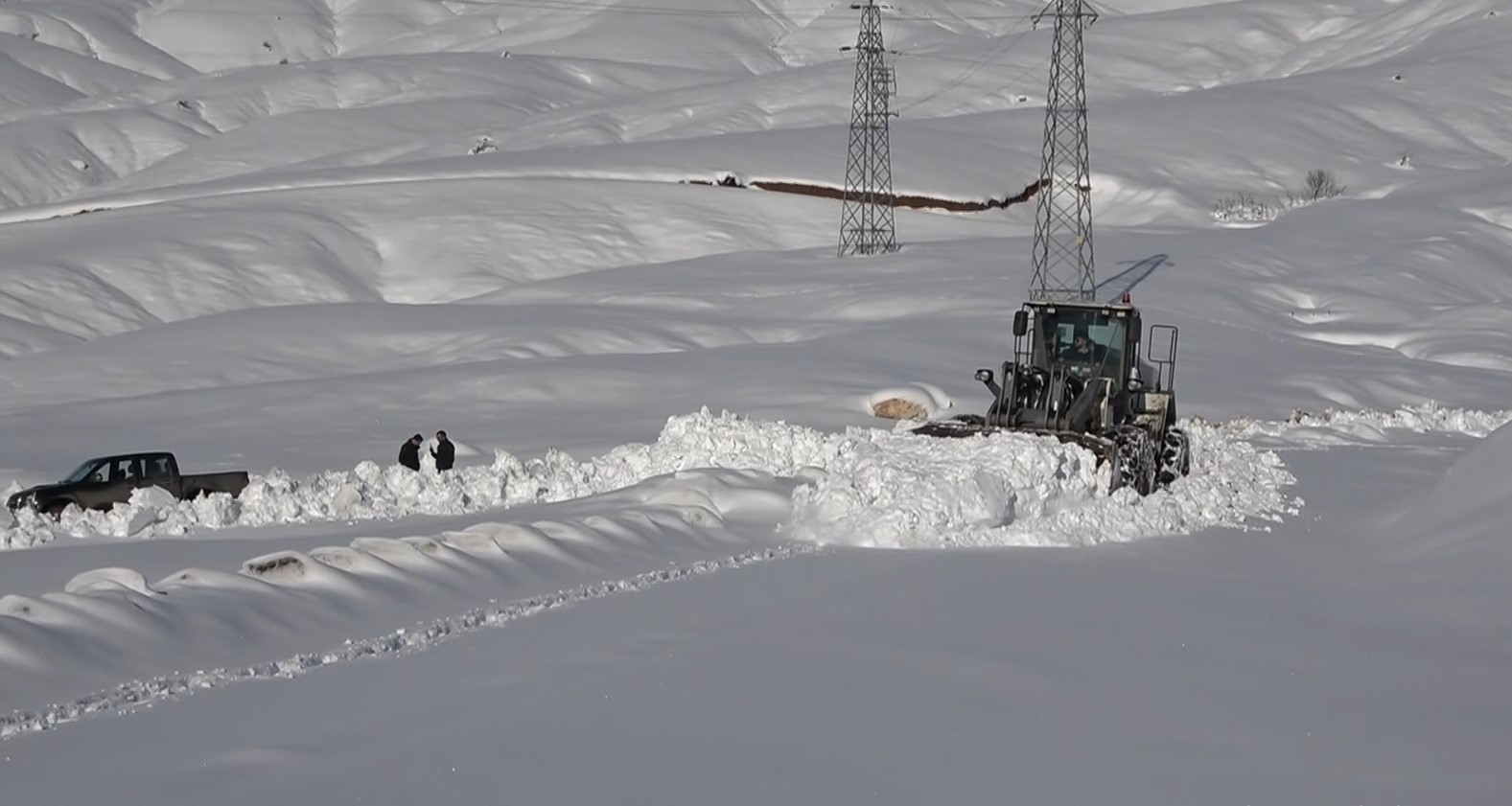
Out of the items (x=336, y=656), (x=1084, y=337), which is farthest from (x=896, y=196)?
(x=336, y=656)

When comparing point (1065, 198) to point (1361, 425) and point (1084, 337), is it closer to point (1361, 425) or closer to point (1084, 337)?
point (1361, 425)

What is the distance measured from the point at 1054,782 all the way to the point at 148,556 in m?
8.87

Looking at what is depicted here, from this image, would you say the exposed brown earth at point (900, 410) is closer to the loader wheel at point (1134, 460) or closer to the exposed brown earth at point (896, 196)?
the loader wheel at point (1134, 460)

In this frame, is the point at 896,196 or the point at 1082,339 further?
the point at 896,196

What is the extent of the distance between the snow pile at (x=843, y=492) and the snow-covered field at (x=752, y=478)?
5cm

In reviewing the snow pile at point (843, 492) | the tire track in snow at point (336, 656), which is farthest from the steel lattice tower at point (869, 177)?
the tire track in snow at point (336, 656)

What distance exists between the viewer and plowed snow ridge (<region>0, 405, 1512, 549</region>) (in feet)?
49.1

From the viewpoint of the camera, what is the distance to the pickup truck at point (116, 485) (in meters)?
17.4

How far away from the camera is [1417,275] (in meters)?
41.6

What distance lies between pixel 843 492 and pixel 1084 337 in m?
3.96

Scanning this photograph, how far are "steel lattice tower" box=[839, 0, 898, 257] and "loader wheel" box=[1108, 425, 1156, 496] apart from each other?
2480 centimetres

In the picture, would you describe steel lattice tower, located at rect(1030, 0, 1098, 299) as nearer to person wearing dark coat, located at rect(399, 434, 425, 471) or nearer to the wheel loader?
the wheel loader

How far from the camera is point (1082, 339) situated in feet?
58.8

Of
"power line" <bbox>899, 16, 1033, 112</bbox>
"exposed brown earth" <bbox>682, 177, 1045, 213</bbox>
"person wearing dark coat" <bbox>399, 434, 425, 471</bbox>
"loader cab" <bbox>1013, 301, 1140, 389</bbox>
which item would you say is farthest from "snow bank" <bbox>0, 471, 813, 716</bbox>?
"power line" <bbox>899, 16, 1033, 112</bbox>
